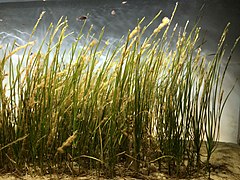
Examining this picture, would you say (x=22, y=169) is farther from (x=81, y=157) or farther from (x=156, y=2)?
(x=156, y=2)

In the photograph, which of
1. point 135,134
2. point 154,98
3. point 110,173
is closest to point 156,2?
point 154,98

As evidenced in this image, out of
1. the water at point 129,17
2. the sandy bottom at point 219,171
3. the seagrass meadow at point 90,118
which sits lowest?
the sandy bottom at point 219,171

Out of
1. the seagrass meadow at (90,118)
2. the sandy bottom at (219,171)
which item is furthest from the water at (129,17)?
the seagrass meadow at (90,118)

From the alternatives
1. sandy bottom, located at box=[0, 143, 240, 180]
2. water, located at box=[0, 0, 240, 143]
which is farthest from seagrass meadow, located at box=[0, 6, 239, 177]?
water, located at box=[0, 0, 240, 143]

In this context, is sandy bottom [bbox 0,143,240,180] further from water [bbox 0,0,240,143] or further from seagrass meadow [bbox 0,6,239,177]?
water [bbox 0,0,240,143]

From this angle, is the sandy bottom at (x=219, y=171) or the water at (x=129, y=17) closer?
the sandy bottom at (x=219, y=171)

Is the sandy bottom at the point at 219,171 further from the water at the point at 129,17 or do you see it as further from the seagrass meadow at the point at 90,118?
the water at the point at 129,17

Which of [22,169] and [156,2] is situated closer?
[22,169]

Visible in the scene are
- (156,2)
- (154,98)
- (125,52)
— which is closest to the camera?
(125,52)
